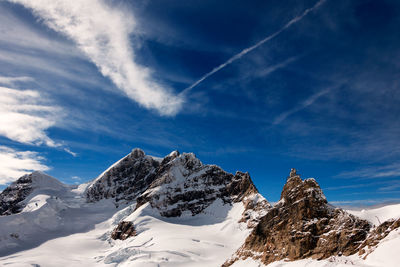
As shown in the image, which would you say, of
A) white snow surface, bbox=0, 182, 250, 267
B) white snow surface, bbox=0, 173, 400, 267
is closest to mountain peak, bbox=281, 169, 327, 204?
white snow surface, bbox=0, 173, 400, 267

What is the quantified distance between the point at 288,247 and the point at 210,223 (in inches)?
3014

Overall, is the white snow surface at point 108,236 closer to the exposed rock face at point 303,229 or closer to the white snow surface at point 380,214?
the exposed rock face at point 303,229

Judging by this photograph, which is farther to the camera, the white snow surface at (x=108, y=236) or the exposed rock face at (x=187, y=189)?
the exposed rock face at (x=187, y=189)

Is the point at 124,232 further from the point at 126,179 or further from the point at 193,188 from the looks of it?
the point at 126,179

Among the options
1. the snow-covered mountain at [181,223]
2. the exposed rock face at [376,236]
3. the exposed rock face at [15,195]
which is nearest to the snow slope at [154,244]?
the snow-covered mountain at [181,223]

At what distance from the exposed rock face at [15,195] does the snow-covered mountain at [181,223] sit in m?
0.67

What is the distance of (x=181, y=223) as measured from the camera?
10881 cm

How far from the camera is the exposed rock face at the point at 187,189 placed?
4478 inches

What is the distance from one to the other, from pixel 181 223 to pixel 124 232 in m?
23.9

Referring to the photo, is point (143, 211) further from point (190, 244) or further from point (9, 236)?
point (9, 236)

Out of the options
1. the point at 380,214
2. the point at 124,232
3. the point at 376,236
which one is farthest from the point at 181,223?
the point at 376,236

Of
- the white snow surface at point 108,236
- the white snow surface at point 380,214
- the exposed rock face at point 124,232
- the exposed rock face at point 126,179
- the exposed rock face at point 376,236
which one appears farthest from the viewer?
the exposed rock face at point 126,179

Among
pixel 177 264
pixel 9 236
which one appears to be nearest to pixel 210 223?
pixel 177 264

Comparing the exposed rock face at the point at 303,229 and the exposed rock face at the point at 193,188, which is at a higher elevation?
the exposed rock face at the point at 193,188
